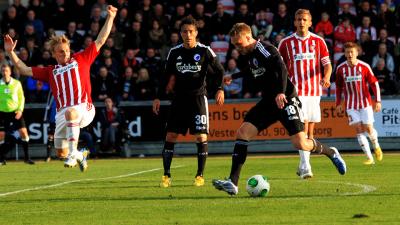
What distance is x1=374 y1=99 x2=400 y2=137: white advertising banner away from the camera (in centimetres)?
2459

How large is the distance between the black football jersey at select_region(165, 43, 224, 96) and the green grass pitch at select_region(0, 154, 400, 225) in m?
1.35

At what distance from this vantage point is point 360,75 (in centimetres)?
1917

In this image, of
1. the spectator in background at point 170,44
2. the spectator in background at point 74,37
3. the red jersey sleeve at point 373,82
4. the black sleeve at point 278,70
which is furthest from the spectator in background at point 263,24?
the black sleeve at point 278,70

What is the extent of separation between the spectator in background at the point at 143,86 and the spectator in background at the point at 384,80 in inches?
226

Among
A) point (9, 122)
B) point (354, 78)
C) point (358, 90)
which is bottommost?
point (9, 122)

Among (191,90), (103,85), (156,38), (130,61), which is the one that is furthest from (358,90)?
(156,38)

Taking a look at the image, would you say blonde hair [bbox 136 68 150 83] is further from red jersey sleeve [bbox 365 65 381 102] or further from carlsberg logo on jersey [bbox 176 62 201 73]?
carlsberg logo on jersey [bbox 176 62 201 73]

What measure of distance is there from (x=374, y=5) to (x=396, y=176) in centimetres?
1425

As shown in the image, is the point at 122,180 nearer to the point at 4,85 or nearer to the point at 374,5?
the point at 4,85

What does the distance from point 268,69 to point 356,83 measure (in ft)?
24.9

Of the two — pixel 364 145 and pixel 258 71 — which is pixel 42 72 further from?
pixel 364 145

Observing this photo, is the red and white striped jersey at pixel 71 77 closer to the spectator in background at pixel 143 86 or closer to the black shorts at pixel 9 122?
the black shorts at pixel 9 122

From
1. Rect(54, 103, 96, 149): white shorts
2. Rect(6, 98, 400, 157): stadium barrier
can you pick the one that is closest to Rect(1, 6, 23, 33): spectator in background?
Rect(6, 98, 400, 157): stadium barrier

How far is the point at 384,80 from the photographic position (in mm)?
25047
